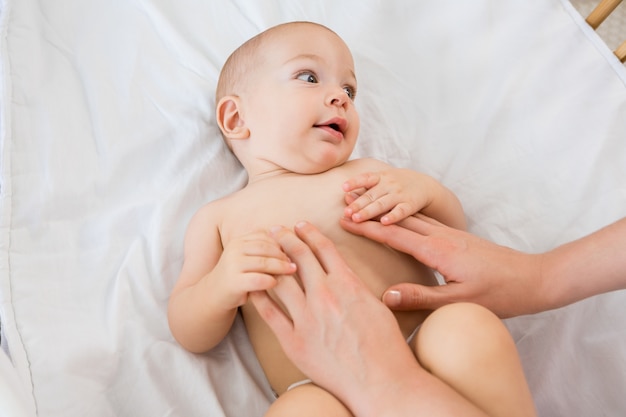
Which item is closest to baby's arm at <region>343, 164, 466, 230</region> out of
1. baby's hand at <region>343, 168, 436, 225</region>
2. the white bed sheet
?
baby's hand at <region>343, 168, 436, 225</region>

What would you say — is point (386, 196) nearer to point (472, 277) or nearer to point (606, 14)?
point (472, 277)

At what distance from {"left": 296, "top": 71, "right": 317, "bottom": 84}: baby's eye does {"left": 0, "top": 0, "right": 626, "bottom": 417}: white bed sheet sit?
0.21 metres

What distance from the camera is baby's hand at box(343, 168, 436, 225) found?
98cm

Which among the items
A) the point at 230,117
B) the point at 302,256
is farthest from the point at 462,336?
the point at 230,117

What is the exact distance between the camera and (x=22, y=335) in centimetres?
89

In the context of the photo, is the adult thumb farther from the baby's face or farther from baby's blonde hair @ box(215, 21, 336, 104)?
baby's blonde hair @ box(215, 21, 336, 104)

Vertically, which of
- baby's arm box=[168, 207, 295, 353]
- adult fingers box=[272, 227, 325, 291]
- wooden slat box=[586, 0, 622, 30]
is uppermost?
wooden slat box=[586, 0, 622, 30]

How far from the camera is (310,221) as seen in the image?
101 cm

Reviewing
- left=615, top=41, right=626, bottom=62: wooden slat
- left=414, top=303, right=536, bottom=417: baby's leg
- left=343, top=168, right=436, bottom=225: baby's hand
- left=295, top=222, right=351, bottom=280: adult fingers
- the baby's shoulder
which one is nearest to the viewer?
left=414, top=303, right=536, bottom=417: baby's leg

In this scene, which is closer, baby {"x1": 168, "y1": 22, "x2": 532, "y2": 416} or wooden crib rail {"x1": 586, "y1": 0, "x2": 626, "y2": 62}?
baby {"x1": 168, "y1": 22, "x2": 532, "y2": 416}

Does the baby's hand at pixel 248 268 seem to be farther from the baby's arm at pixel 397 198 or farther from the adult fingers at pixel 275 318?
the baby's arm at pixel 397 198

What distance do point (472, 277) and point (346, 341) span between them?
23cm

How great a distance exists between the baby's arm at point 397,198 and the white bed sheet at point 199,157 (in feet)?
0.37

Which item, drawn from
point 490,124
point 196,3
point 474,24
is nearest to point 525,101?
point 490,124
